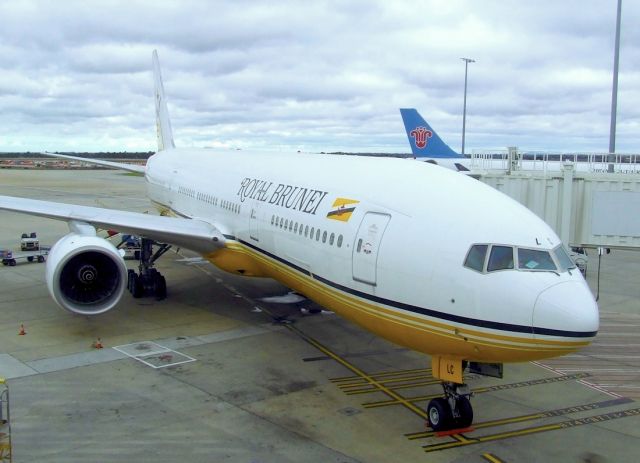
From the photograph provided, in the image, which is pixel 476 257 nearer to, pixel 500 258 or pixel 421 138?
pixel 500 258

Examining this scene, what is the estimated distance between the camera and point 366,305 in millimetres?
10414

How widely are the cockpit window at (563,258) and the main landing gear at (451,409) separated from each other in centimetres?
258

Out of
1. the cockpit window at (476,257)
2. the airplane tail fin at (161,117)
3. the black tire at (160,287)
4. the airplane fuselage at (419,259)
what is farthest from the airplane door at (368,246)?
the airplane tail fin at (161,117)

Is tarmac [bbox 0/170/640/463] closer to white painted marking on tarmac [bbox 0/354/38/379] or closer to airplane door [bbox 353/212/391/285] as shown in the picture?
white painted marking on tarmac [bbox 0/354/38/379]

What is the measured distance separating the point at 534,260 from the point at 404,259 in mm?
1930

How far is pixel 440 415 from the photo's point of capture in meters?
10.1

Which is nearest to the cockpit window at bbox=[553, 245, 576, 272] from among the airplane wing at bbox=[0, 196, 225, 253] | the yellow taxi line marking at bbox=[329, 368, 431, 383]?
the yellow taxi line marking at bbox=[329, 368, 431, 383]

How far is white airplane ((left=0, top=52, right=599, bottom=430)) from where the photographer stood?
27.7ft

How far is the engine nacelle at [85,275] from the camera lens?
48.0 feet

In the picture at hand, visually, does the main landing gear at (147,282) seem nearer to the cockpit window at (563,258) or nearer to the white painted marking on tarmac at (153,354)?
the white painted marking on tarmac at (153,354)

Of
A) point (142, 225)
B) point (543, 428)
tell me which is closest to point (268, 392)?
point (543, 428)

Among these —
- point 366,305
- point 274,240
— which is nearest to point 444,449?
point 366,305

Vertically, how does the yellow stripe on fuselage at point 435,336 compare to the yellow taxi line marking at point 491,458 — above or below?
above

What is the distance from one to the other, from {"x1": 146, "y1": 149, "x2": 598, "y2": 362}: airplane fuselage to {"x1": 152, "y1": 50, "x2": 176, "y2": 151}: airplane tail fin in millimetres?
17800
